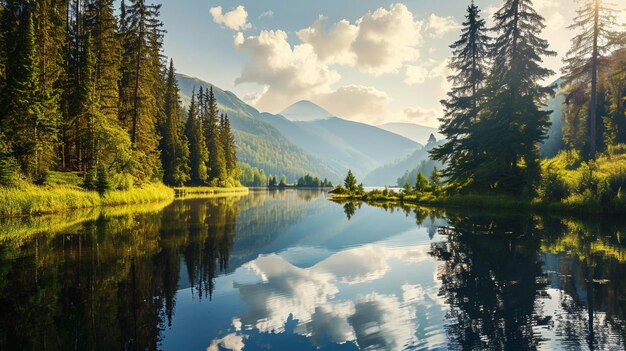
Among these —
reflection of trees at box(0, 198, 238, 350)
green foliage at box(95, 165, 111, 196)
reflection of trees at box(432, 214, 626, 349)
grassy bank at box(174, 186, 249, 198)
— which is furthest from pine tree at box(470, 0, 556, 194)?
grassy bank at box(174, 186, 249, 198)

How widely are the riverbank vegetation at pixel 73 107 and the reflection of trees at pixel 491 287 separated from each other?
27.8 metres

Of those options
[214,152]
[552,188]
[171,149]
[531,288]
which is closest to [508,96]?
[552,188]

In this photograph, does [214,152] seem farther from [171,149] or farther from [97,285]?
[97,285]

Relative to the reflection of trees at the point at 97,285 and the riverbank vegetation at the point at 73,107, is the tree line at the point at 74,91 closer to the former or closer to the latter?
the riverbank vegetation at the point at 73,107

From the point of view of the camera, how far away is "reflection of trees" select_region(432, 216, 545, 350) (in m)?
6.70

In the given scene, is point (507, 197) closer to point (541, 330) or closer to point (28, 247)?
point (541, 330)

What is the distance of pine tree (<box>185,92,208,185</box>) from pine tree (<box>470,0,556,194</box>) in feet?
188

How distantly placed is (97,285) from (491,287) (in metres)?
10.8

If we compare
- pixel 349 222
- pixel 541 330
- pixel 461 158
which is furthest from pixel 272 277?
pixel 461 158

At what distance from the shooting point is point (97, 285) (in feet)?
31.2

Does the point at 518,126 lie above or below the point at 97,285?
above

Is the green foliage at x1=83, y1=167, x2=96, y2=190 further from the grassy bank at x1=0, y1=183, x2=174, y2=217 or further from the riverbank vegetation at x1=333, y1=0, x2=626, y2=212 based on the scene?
the riverbank vegetation at x1=333, y1=0, x2=626, y2=212

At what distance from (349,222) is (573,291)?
760 inches

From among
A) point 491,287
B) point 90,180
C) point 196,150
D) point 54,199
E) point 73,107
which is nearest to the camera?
point 491,287
